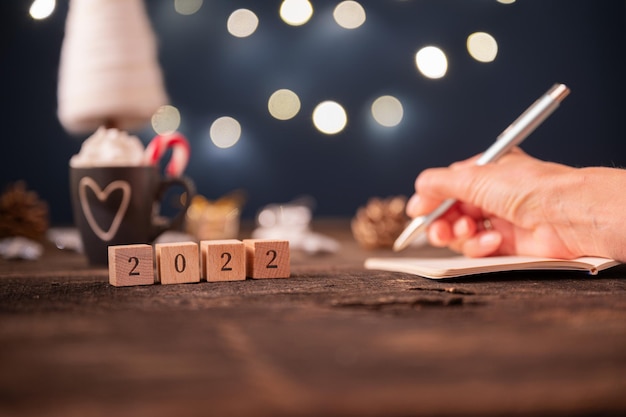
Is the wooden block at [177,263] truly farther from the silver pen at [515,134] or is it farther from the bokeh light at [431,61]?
the bokeh light at [431,61]

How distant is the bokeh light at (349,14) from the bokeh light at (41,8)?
0.87 m

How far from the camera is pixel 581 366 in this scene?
0.43 meters

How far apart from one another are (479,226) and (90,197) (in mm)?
612

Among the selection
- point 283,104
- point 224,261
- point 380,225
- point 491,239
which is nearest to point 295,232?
point 380,225

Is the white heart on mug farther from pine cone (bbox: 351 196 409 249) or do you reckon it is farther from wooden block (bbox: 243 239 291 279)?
pine cone (bbox: 351 196 409 249)

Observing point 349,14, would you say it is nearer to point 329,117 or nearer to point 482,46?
point 329,117

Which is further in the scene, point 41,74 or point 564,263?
point 41,74

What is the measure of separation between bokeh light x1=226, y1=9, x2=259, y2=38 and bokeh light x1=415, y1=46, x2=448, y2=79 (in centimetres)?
56

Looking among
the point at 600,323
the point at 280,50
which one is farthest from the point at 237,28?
the point at 600,323

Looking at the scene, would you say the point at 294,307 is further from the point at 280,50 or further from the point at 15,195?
the point at 280,50

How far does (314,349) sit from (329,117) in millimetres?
1814

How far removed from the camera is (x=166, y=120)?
6.97 feet

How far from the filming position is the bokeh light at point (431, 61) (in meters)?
2.29

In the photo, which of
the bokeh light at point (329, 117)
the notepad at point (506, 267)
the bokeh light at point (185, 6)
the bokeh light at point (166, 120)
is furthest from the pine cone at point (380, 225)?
the bokeh light at point (185, 6)
